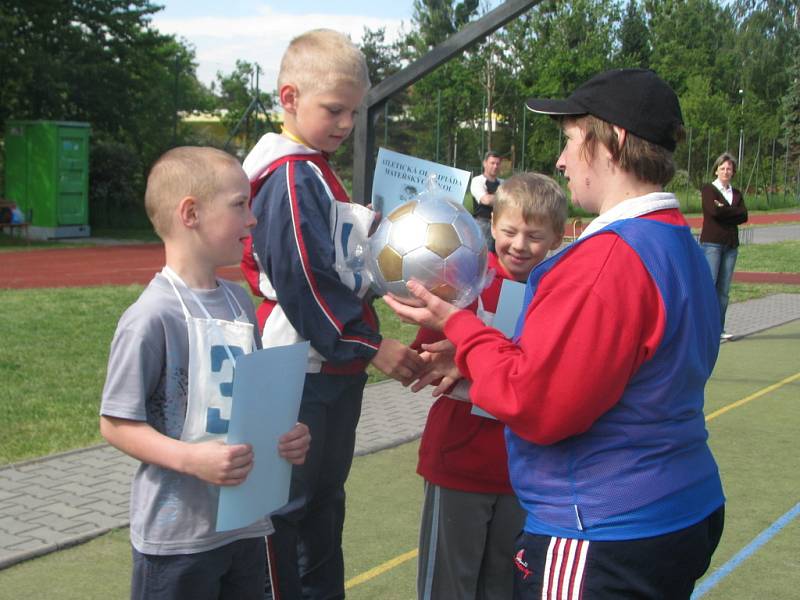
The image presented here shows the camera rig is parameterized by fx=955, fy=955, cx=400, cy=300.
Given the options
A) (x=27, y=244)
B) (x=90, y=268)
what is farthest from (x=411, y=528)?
(x=27, y=244)

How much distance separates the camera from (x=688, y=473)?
2.05 meters

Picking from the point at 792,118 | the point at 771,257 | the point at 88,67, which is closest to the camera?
the point at 771,257

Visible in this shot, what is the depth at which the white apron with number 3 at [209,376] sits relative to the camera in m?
2.33

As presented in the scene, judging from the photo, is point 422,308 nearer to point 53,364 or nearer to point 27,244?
point 53,364

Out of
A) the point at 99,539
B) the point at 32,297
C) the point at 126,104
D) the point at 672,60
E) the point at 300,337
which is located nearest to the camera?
the point at 300,337

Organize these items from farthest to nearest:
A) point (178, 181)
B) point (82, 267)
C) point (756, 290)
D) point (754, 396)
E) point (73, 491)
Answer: point (82, 267) < point (756, 290) < point (754, 396) < point (73, 491) < point (178, 181)

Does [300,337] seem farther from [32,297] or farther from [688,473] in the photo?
[32,297]

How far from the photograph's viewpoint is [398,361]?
2.86 metres

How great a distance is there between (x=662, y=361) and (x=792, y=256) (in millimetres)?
22284

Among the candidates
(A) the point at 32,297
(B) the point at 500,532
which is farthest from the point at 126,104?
(B) the point at 500,532

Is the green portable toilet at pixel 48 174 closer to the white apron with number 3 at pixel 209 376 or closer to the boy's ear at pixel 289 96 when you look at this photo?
the boy's ear at pixel 289 96

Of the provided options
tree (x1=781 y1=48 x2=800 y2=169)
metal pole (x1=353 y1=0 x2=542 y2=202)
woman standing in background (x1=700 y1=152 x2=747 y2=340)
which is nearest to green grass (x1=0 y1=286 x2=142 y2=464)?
metal pole (x1=353 y1=0 x2=542 y2=202)

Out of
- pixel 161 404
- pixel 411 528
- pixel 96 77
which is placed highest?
pixel 96 77

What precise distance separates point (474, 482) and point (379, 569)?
1.44 m
